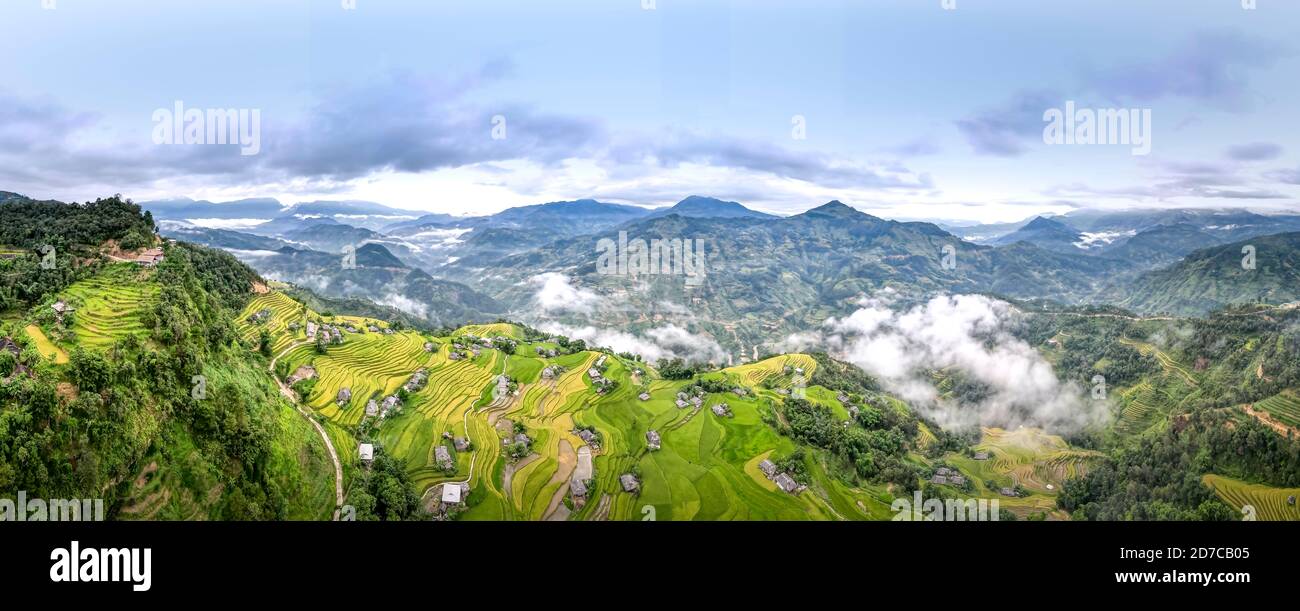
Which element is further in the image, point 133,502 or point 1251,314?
point 1251,314

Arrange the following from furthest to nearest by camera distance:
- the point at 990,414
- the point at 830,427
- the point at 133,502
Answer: the point at 990,414
the point at 830,427
the point at 133,502

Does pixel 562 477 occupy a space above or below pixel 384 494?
below

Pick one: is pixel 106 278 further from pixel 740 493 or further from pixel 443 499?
pixel 740 493

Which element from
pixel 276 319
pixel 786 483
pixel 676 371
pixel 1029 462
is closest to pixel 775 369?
pixel 676 371

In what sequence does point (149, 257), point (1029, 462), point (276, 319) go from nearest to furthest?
point (149, 257) < point (276, 319) < point (1029, 462)

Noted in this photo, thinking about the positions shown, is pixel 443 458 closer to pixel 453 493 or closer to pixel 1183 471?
pixel 453 493
